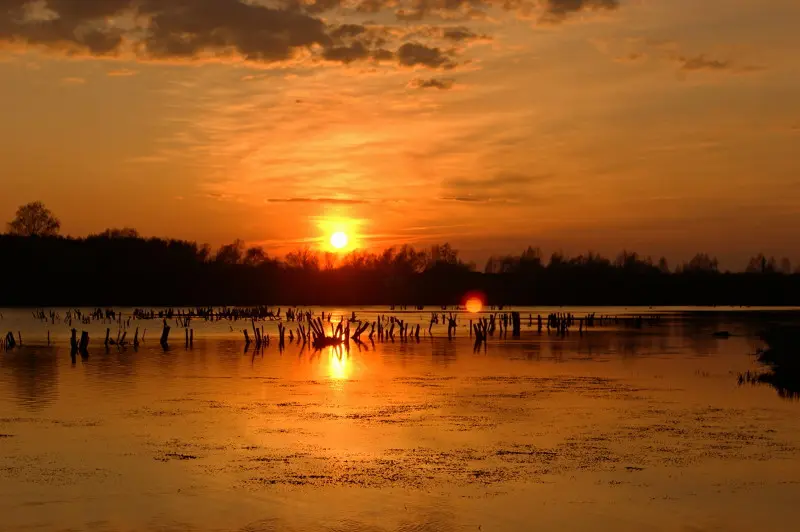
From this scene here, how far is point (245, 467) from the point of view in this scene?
2073cm

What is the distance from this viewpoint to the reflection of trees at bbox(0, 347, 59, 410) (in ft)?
109

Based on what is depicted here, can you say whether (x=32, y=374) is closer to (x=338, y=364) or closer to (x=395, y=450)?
(x=338, y=364)

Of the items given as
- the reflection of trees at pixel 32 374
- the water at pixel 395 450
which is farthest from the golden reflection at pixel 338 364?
the reflection of trees at pixel 32 374

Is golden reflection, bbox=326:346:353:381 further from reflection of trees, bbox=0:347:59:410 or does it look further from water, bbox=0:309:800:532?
reflection of trees, bbox=0:347:59:410

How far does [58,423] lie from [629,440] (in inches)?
649

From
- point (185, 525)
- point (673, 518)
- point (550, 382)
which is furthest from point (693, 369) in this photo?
point (185, 525)

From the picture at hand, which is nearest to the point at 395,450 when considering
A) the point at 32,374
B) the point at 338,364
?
the point at 32,374

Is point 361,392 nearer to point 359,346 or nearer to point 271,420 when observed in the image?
point 271,420

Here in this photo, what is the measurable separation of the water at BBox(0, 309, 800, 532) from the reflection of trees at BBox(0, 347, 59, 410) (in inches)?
9.3

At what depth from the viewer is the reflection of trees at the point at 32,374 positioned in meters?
33.1

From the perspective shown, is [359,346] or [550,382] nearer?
[550,382]

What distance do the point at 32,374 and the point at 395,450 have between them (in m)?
25.9

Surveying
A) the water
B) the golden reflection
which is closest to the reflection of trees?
the water

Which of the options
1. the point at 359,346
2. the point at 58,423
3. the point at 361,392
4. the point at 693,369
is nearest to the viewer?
the point at 58,423
